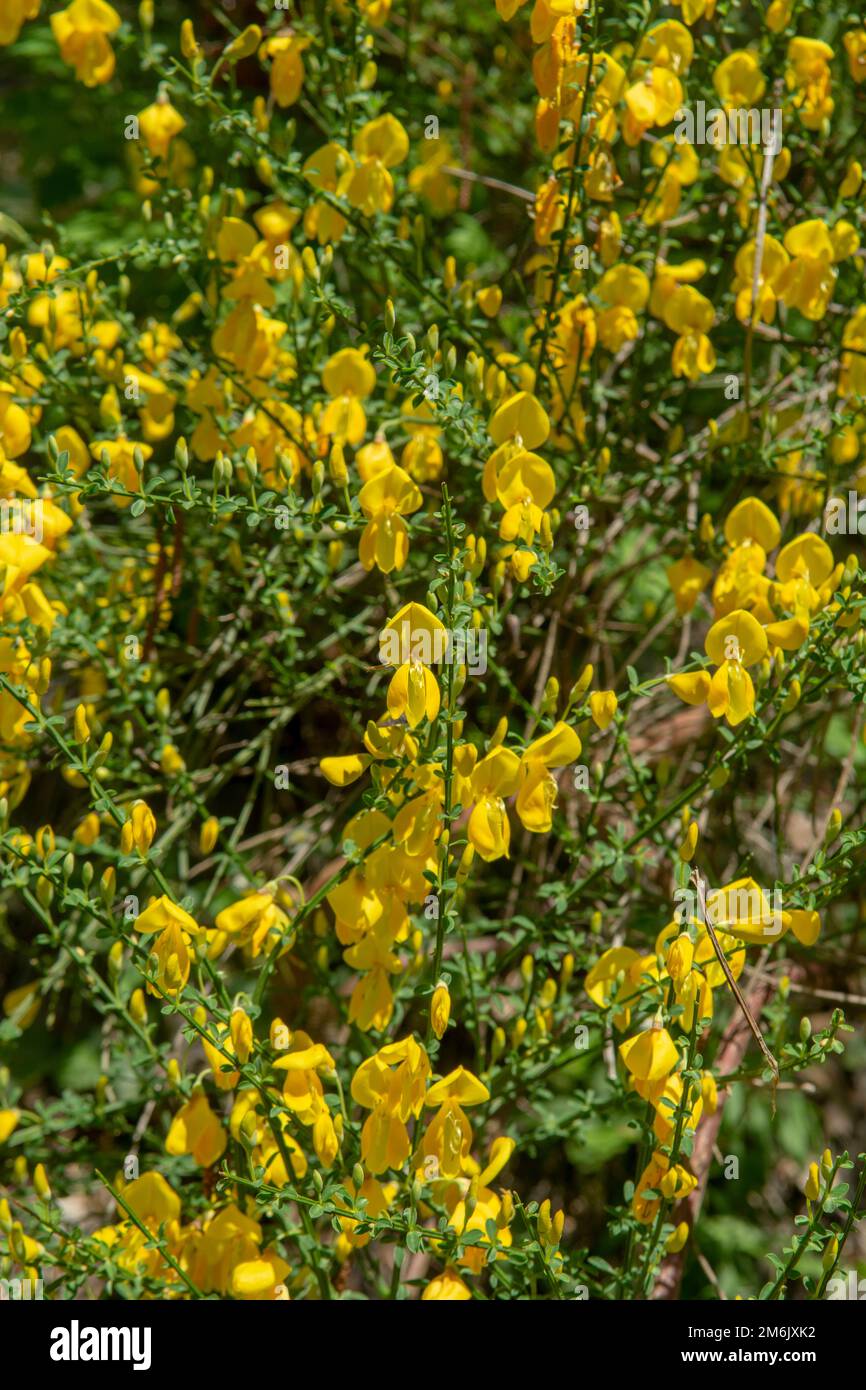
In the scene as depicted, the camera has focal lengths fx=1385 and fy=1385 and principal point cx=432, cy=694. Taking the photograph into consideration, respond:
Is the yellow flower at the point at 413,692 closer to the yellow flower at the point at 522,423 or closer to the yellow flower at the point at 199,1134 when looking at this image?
the yellow flower at the point at 522,423

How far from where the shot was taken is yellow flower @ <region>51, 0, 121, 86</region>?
1.43 meters

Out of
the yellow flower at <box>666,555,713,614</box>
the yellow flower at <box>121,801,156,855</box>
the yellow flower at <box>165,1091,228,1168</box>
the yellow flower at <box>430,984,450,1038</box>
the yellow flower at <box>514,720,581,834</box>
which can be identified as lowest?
the yellow flower at <box>165,1091,228,1168</box>

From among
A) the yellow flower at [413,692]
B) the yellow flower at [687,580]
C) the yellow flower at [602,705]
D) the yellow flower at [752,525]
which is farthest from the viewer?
the yellow flower at [687,580]

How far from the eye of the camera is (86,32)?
144 cm

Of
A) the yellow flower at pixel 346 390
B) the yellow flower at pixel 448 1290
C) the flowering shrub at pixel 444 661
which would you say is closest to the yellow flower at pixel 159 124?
the flowering shrub at pixel 444 661

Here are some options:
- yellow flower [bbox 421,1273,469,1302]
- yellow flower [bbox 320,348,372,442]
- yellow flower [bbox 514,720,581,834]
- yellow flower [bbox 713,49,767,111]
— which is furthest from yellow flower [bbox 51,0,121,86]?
yellow flower [bbox 421,1273,469,1302]

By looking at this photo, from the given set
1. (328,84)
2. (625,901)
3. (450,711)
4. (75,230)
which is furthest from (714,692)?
(75,230)

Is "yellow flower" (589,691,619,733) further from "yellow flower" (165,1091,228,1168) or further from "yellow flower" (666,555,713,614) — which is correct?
"yellow flower" (165,1091,228,1168)

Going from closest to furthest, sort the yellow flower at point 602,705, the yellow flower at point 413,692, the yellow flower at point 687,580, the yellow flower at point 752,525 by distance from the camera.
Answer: the yellow flower at point 413,692
the yellow flower at point 602,705
the yellow flower at point 752,525
the yellow flower at point 687,580

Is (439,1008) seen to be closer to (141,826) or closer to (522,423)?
(141,826)

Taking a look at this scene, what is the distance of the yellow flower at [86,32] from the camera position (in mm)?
1434

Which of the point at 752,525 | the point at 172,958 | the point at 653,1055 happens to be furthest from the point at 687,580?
A: the point at 172,958

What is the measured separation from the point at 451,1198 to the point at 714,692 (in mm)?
445

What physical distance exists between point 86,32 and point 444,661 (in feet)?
2.94
